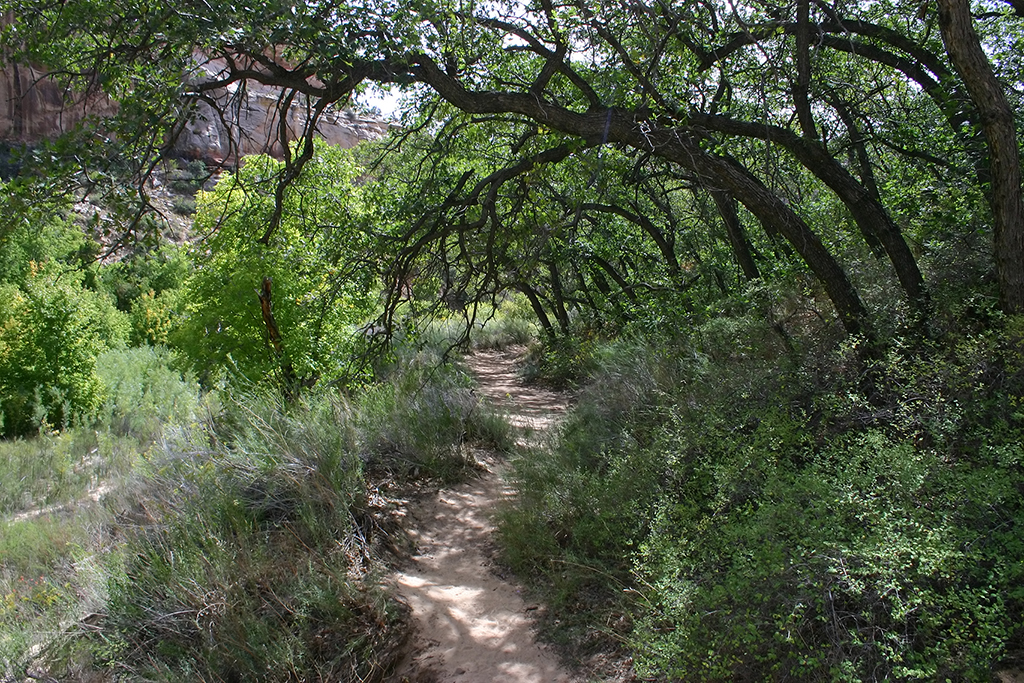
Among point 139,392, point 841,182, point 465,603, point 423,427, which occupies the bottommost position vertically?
point 465,603

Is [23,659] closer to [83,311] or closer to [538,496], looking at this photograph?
[538,496]

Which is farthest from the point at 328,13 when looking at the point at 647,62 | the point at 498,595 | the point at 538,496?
the point at 498,595

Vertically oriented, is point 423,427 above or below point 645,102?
below

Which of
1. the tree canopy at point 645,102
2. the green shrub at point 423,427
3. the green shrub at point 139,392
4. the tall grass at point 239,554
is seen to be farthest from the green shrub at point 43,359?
the green shrub at point 423,427

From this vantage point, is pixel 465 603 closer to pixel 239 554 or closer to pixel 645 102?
pixel 239 554

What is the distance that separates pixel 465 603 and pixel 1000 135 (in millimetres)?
4612

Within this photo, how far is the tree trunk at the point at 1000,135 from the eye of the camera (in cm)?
413

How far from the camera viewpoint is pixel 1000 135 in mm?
4164

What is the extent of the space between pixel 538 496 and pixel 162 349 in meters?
15.2

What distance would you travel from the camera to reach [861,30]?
18.5 ft

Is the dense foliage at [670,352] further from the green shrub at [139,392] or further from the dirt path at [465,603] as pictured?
the green shrub at [139,392]

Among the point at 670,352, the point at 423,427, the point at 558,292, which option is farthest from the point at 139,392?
the point at 670,352

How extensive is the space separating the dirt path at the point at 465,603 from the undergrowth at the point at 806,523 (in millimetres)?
242

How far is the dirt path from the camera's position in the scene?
393 centimetres
